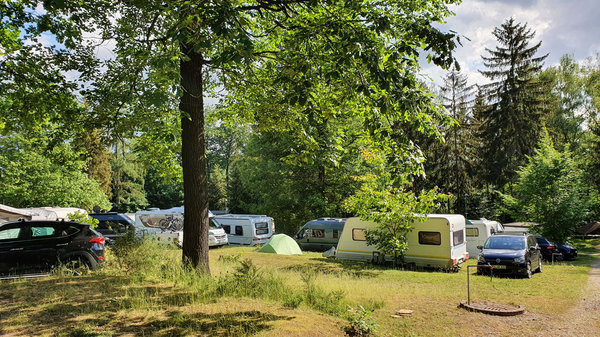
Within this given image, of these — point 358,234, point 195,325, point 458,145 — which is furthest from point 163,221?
point 458,145

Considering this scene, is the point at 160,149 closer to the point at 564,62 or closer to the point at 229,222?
the point at 229,222

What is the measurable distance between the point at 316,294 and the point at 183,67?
5829mm

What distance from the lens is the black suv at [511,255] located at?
14.0 meters

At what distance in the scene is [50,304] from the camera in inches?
255

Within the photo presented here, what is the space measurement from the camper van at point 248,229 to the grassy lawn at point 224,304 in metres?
15.6

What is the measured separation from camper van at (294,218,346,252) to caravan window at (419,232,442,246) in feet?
25.2

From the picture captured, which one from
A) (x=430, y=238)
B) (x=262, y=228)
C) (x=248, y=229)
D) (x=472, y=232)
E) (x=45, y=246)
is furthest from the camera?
(x=262, y=228)

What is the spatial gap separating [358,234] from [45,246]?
1254cm

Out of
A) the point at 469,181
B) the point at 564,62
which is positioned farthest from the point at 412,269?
the point at 564,62

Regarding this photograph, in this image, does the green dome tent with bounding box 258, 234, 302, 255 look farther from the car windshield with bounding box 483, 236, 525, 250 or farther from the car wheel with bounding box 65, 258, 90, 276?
the car wheel with bounding box 65, 258, 90, 276

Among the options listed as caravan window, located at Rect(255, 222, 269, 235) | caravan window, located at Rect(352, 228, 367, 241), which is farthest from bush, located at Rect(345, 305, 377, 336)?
caravan window, located at Rect(255, 222, 269, 235)

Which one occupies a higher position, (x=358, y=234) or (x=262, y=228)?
(x=358, y=234)

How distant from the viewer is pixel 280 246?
68.2 ft

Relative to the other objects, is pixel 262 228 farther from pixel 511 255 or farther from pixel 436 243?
pixel 511 255
